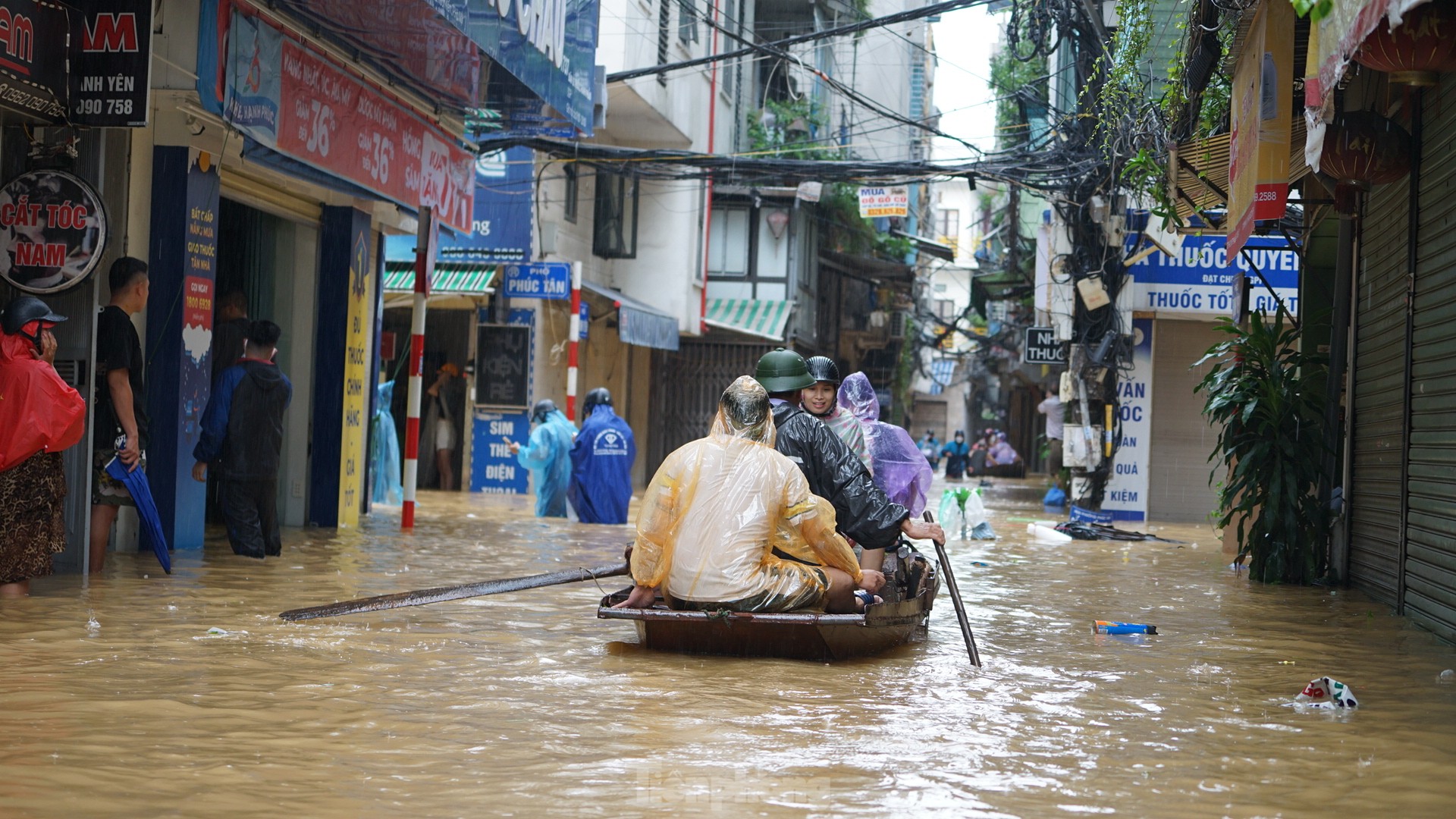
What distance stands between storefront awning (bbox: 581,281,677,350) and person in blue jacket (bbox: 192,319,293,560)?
1157 cm

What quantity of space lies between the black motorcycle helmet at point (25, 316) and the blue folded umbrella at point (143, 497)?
3.86 ft

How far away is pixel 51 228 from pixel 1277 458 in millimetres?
9104

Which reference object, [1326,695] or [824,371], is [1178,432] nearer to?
[824,371]

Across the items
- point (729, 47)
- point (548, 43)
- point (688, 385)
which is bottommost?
point (688, 385)

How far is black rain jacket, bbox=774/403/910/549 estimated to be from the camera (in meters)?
7.11

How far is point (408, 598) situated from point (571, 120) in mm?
7450

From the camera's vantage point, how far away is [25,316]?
7594mm

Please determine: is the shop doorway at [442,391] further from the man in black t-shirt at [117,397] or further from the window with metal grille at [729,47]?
the man in black t-shirt at [117,397]

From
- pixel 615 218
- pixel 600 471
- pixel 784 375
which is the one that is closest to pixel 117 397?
pixel 784 375

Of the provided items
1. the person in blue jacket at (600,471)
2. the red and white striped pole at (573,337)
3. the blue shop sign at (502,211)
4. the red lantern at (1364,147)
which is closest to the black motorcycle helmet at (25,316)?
the red lantern at (1364,147)

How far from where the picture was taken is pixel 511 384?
71.0 ft

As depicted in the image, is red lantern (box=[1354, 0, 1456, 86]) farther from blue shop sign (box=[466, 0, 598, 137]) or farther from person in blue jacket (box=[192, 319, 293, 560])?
person in blue jacket (box=[192, 319, 293, 560])

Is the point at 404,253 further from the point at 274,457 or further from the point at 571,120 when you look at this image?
the point at 274,457

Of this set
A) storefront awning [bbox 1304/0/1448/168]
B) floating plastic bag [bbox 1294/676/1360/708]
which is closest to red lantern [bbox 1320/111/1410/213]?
storefront awning [bbox 1304/0/1448/168]
